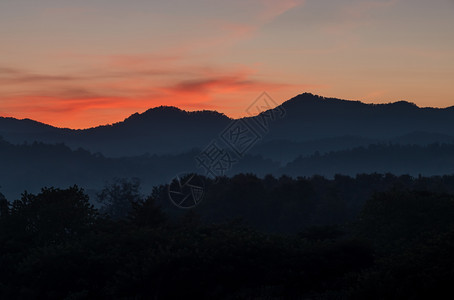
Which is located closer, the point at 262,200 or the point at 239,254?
the point at 239,254

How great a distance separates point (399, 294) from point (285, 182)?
68358 mm

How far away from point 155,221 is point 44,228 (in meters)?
8.68

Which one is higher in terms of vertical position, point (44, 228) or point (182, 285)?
point (44, 228)

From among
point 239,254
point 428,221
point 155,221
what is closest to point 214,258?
point 239,254

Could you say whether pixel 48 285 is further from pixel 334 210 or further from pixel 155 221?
pixel 334 210

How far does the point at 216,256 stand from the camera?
32094 mm

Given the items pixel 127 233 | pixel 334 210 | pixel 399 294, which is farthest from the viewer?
pixel 334 210

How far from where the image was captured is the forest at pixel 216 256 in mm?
24875

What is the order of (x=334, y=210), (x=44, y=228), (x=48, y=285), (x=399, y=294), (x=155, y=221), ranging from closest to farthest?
1. (x=399, y=294)
2. (x=48, y=285)
3. (x=44, y=228)
4. (x=155, y=221)
5. (x=334, y=210)

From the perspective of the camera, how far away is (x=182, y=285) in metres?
30.7

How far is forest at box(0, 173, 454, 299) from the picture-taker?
81.6 ft

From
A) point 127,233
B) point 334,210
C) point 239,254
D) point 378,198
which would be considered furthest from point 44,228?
point 334,210

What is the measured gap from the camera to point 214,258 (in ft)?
105

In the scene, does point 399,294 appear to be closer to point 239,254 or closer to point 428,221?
point 239,254
